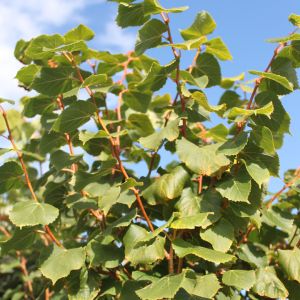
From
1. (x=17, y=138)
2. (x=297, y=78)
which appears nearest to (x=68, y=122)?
(x=297, y=78)

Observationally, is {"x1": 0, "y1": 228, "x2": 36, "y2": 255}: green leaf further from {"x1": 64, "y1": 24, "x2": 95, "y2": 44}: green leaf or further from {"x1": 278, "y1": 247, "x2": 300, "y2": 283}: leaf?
{"x1": 278, "y1": 247, "x2": 300, "y2": 283}: leaf

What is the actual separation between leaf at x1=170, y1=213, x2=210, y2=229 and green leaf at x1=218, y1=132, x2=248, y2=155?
0.83 feet

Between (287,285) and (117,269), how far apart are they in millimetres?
720

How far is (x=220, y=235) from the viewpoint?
1.77 m

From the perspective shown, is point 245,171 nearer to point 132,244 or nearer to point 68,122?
point 132,244

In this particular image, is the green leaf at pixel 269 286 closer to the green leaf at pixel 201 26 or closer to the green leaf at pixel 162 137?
the green leaf at pixel 162 137

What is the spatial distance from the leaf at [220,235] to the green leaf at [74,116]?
67cm

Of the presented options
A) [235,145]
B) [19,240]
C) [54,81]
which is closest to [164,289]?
[235,145]

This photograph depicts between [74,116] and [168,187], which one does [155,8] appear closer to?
[74,116]

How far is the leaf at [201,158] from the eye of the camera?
5.85 ft

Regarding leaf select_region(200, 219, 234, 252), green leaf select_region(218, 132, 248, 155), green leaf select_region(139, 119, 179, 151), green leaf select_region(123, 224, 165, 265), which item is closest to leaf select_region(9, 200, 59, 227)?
green leaf select_region(123, 224, 165, 265)

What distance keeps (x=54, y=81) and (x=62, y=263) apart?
766 mm

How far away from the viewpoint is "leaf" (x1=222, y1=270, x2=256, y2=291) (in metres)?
1.67

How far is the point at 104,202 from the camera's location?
6.11ft
